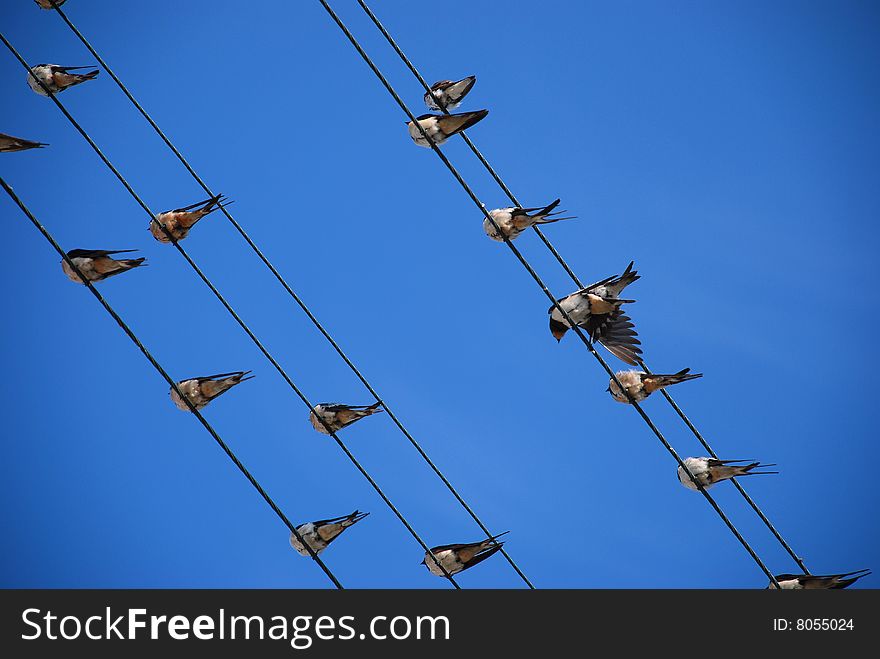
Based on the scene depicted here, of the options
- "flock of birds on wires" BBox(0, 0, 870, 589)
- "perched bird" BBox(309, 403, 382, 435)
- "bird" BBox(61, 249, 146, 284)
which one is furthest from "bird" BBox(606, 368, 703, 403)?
"bird" BBox(61, 249, 146, 284)

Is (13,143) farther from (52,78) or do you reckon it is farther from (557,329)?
(557,329)

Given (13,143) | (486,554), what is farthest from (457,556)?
(13,143)

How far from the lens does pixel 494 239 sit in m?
9.08

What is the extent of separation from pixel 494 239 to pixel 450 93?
1.36 metres

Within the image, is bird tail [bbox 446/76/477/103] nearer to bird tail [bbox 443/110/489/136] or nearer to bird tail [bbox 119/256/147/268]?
bird tail [bbox 443/110/489/136]

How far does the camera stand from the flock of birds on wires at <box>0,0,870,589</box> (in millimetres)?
9008

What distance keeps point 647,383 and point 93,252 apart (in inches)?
185

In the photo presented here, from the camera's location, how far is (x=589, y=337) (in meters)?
9.19

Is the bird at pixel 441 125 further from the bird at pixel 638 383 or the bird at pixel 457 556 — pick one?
the bird at pixel 457 556
